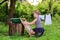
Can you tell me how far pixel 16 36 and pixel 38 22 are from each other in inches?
46.8

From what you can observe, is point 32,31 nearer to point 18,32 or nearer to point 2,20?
point 18,32

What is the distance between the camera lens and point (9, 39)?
9.98m

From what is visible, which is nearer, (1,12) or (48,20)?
(48,20)

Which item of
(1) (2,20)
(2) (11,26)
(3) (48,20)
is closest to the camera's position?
(2) (11,26)

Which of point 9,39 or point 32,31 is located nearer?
point 9,39

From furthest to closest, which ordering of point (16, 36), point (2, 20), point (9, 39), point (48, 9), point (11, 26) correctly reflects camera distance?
1. point (48, 9)
2. point (2, 20)
3. point (11, 26)
4. point (16, 36)
5. point (9, 39)

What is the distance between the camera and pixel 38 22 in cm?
1116

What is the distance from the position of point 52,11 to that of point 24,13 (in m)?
3.06

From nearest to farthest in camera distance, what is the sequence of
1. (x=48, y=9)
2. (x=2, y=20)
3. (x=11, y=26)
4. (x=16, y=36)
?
(x=16, y=36) < (x=11, y=26) < (x=2, y=20) < (x=48, y=9)

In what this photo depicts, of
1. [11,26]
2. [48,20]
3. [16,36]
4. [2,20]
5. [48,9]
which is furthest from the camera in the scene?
[48,9]

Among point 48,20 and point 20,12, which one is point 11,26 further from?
point 20,12

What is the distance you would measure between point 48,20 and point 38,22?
895 centimetres

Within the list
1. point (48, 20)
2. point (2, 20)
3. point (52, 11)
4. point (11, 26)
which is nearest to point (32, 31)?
point (11, 26)

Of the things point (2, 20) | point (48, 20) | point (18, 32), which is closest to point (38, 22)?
point (18, 32)
